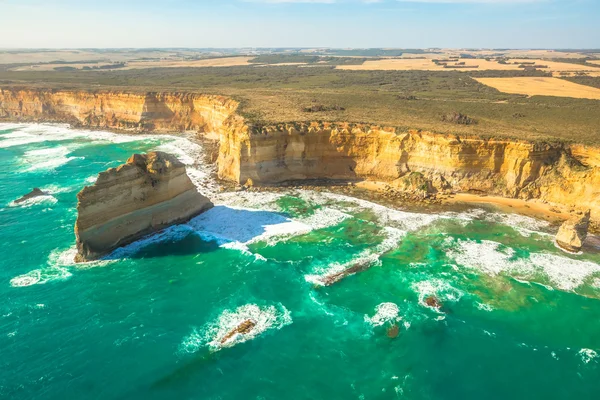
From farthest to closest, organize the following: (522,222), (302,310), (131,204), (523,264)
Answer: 1. (522,222)
2. (131,204)
3. (523,264)
4. (302,310)

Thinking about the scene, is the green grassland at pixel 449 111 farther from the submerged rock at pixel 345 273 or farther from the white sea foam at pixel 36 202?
the white sea foam at pixel 36 202

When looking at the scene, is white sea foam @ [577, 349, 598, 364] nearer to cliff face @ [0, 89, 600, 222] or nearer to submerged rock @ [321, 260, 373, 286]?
submerged rock @ [321, 260, 373, 286]

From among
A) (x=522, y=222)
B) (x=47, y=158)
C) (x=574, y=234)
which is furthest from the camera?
(x=47, y=158)

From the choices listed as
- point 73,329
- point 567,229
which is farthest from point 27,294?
point 567,229

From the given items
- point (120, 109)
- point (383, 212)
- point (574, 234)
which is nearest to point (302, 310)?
point (383, 212)

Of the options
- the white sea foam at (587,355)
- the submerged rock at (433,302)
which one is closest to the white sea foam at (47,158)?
the submerged rock at (433,302)

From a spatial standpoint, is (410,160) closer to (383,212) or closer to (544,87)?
(383,212)

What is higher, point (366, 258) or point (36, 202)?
point (36, 202)

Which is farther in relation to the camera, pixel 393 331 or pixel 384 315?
pixel 384 315
